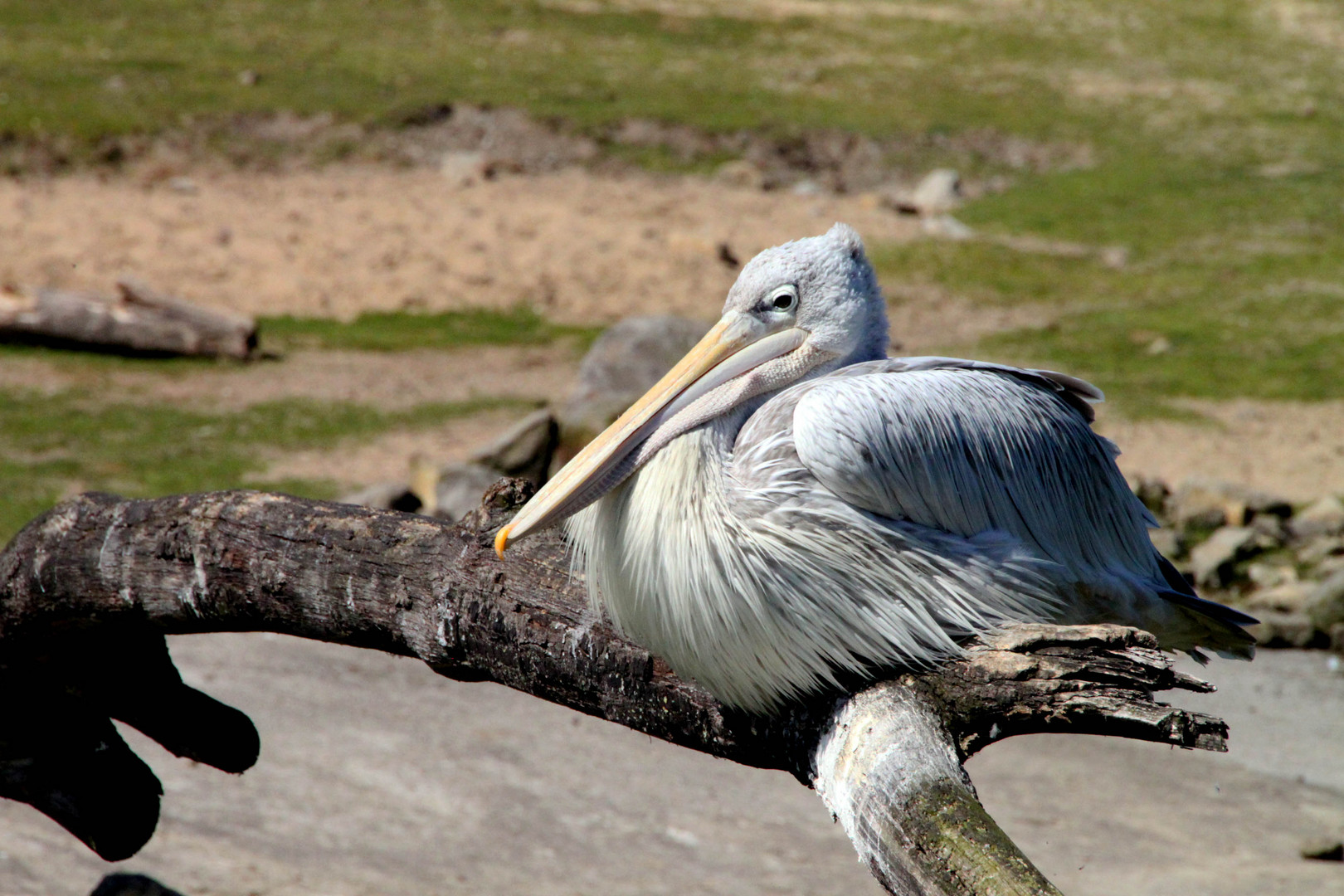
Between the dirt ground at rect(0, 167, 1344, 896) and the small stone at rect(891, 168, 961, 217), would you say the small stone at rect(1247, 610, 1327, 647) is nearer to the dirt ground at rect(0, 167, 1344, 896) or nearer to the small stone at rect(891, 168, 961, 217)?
the dirt ground at rect(0, 167, 1344, 896)

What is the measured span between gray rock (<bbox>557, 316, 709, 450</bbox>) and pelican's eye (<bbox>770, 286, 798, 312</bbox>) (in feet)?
16.1

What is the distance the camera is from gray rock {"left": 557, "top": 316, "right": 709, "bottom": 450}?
825 cm

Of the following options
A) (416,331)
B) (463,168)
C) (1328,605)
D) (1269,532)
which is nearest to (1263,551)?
(1269,532)

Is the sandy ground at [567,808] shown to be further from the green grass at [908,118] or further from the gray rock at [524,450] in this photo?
the green grass at [908,118]

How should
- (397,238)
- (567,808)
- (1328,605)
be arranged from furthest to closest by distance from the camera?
(397,238)
(1328,605)
(567,808)

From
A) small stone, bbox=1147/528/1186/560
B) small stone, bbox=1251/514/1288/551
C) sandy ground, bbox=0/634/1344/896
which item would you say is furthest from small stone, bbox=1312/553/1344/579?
sandy ground, bbox=0/634/1344/896

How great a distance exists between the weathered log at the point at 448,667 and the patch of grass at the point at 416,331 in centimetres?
735

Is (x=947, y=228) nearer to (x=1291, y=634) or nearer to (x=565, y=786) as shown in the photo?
(x=1291, y=634)

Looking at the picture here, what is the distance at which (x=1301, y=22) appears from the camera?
904 inches

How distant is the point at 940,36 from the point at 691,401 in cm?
2032

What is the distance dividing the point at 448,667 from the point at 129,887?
1.81 meters

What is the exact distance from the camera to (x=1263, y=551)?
7793 millimetres

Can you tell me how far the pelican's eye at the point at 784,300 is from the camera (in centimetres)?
303

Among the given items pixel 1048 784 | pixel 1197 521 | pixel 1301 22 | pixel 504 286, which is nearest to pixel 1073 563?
pixel 1048 784
